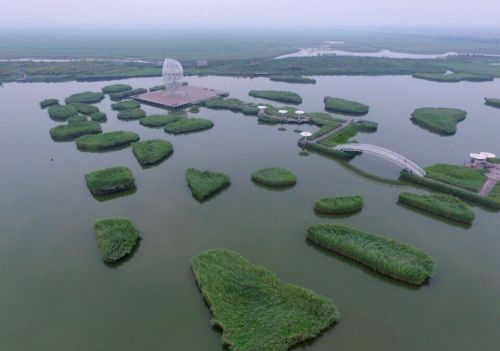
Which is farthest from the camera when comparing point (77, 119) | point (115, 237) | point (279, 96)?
point (279, 96)

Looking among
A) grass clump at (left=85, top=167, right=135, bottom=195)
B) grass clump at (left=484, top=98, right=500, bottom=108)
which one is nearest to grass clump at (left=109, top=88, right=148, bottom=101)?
grass clump at (left=85, top=167, right=135, bottom=195)

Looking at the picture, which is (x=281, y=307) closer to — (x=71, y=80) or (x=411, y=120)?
(x=411, y=120)

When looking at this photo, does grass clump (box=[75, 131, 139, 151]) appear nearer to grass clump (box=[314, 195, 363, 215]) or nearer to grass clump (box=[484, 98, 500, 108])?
grass clump (box=[314, 195, 363, 215])

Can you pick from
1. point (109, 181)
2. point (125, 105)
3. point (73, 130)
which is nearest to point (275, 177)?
point (109, 181)

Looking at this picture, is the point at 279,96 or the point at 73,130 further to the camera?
the point at 279,96

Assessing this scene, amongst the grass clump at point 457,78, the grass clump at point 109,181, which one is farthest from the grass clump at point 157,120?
the grass clump at point 457,78

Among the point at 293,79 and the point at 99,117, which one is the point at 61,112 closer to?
the point at 99,117
